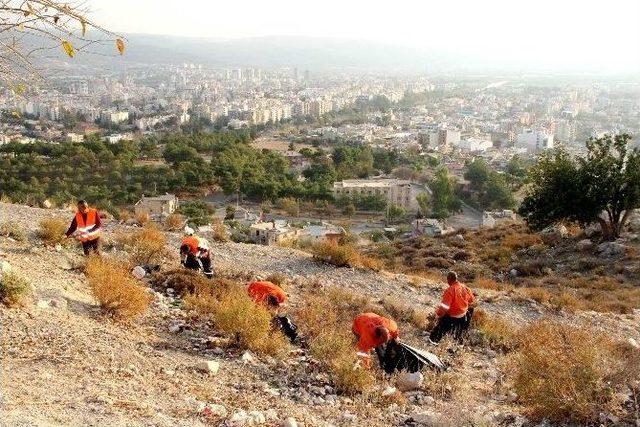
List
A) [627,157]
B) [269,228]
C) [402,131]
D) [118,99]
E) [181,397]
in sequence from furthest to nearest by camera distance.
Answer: [118,99] → [402,131] → [269,228] → [627,157] → [181,397]

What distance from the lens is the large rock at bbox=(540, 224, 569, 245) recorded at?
13.5 meters

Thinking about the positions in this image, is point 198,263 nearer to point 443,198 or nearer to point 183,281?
point 183,281

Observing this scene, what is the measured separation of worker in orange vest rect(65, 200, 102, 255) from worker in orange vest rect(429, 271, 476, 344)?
12.7 feet

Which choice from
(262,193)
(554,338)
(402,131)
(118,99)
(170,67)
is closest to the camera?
(554,338)

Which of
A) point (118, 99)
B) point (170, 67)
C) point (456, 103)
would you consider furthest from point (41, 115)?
point (170, 67)

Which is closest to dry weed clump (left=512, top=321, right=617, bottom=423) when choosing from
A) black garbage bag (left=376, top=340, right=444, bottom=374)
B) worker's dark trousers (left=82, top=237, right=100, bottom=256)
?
black garbage bag (left=376, top=340, right=444, bottom=374)

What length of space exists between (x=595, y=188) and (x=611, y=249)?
4.44 ft

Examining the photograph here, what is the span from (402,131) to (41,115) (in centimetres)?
4991

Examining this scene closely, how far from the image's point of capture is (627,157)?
41.4 feet

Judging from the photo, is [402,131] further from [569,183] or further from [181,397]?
[181,397]

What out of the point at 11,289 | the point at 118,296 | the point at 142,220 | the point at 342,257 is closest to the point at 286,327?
the point at 118,296

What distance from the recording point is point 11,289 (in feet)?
14.7

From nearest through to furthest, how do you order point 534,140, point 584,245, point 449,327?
point 449,327 → point 584,245 → point 534,140

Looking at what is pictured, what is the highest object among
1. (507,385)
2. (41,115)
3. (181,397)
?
(181,397)
